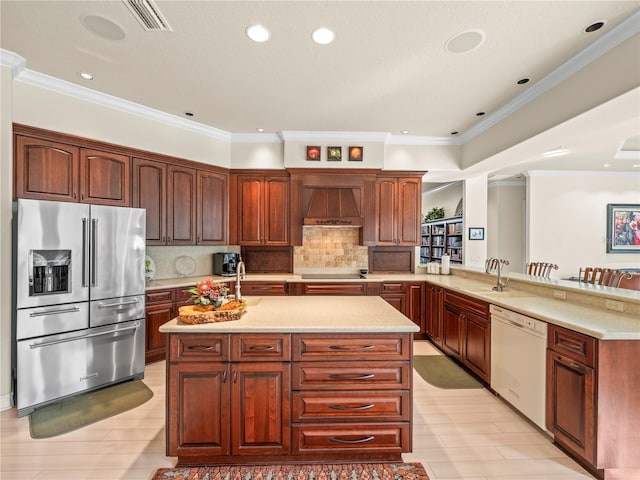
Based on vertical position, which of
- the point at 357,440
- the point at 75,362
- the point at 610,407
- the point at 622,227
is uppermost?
the point at 622,227

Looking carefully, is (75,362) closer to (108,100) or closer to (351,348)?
(351,348)

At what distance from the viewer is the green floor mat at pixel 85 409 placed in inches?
93.5

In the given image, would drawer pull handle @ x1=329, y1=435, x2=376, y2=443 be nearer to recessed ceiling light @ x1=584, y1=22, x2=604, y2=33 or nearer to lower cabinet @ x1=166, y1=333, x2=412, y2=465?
lower cabinet @ x1=166, y1=333, x2=412, y2=465

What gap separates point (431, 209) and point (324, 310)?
24.7ft

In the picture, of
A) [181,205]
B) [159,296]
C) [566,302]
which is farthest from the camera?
[181,205]

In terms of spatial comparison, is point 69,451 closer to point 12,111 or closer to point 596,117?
point 12,111

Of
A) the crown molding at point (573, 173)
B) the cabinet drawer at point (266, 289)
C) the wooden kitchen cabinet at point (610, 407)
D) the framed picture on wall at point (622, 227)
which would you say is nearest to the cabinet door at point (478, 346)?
the wooden kitchen cabinet at point (610, 407)

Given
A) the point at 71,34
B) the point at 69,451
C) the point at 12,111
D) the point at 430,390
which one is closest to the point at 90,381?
the point at 69,451

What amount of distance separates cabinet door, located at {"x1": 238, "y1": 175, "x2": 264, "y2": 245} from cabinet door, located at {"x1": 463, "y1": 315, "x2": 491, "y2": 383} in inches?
118

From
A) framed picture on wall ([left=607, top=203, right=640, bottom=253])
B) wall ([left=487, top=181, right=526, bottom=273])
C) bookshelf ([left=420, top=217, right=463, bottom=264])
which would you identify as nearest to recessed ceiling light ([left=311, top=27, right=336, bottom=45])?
bookshelf ([left=420, top=217, right=463, bottom=264])

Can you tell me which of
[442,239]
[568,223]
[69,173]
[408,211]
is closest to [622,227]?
[568,223]

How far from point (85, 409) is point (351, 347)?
2435 millimetres

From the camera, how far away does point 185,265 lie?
4465 mm

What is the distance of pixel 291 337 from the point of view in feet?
6.29
